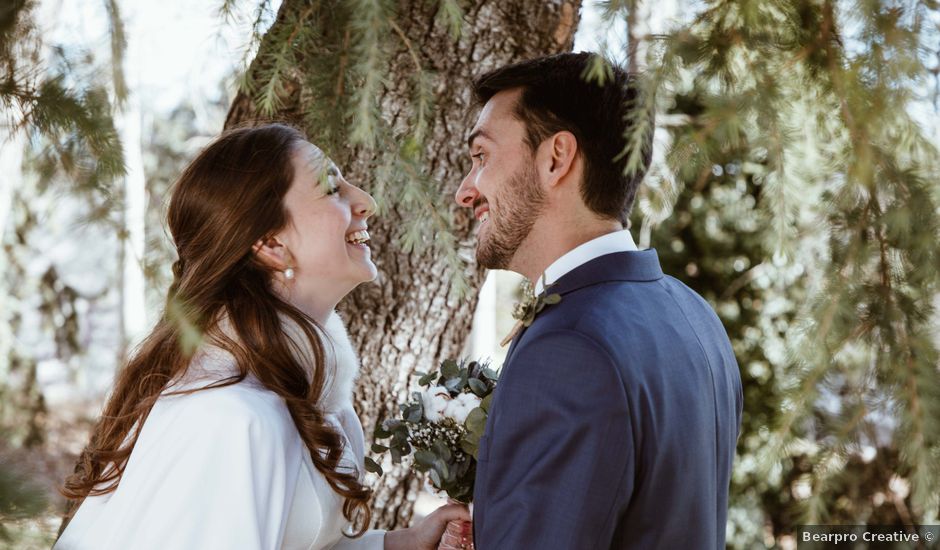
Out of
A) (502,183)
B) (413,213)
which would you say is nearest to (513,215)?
(502,183)

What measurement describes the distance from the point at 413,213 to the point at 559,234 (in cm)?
51

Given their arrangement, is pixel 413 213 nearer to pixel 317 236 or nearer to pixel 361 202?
pixel 361 202

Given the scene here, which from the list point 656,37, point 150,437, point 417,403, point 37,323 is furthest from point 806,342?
point 37,323

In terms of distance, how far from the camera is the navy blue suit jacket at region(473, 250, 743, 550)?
Result: 1.46 m

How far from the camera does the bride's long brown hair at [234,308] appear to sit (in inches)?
76.8

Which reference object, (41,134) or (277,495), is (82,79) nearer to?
(41,134)

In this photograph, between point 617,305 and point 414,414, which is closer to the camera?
point 617,305

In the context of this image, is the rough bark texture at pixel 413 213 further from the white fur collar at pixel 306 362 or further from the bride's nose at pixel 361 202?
the white fur collar at pixel 306 362

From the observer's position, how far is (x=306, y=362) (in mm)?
2029

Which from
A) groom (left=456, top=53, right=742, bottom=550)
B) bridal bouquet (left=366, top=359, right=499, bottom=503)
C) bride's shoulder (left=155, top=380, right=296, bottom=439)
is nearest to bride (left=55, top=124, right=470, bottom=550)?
bride's shoulder (left=155, top=380, right=296, bottom=439)

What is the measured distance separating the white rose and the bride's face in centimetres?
37

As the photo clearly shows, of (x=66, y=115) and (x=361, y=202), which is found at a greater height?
(x=66, y=115)

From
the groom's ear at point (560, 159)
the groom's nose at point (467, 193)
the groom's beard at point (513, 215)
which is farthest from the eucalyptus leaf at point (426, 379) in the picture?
the groom's ear at point (560, 159)

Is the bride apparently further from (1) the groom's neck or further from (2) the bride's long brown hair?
(1) the groom's neck
